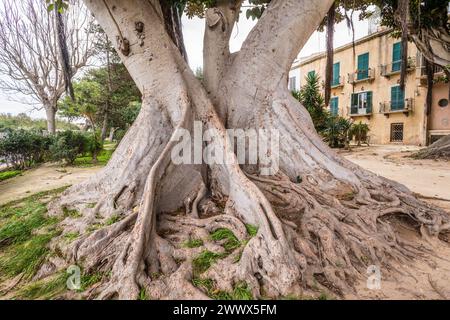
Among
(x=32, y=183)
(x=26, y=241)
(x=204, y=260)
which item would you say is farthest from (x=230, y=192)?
(x=32, y=183)

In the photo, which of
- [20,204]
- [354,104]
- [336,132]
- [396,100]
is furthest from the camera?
[354,104]

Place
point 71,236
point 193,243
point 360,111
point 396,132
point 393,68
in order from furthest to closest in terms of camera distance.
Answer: point 360,111 → point 396,132 → point 393,68 → point 71,236 → point 193,243

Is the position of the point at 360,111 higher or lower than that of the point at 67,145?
higher

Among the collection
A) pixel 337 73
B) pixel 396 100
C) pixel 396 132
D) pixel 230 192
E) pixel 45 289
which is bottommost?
pixel 45 289

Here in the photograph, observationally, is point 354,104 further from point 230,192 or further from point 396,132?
point 230,192

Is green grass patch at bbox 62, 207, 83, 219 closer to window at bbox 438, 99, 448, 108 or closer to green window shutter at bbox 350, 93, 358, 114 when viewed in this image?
window at bbox 438, 99, 448, 108

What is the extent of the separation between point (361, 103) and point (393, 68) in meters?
3.48

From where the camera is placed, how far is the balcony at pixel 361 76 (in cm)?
1959

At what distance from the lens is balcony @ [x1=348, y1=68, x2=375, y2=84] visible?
64.3 feet

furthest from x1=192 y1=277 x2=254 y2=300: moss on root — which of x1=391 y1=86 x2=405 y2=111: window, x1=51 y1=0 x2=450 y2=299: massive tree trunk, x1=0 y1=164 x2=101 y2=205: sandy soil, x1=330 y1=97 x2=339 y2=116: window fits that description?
x1=330 y1=97 x2=339 y2=116: window

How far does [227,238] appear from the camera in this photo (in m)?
2.38

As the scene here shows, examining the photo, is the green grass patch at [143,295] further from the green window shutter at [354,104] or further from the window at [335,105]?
the window at [335,105]

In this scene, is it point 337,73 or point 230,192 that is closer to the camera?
point 230,192

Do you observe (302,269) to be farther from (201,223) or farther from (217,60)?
(217,60)
